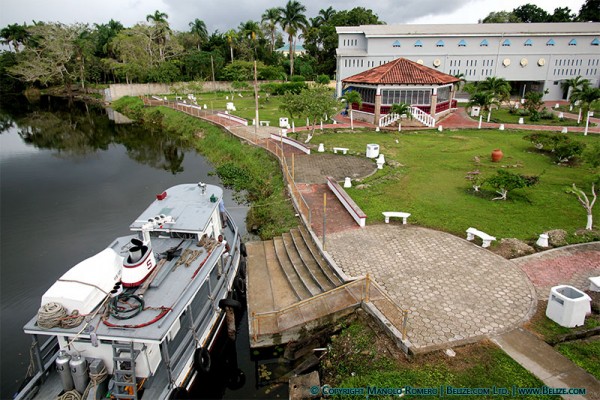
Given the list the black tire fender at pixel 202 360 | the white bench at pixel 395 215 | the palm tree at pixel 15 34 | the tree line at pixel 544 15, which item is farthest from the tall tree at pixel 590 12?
the palm tree at pixel 15 34

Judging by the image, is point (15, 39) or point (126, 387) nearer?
point (126, 387)

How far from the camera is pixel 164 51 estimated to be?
70.4 metres

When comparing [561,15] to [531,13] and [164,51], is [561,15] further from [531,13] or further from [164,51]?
[164,51]

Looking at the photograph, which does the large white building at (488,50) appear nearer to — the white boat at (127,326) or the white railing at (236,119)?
the white railing at (236,119)

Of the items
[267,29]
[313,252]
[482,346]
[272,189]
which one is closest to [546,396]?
[482,346]

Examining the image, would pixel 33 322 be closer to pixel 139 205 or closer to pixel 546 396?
pixel 546 396

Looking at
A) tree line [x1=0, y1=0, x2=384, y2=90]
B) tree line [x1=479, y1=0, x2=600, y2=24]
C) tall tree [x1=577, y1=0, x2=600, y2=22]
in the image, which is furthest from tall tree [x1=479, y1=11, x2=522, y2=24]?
tree line [x1=0, y1=0, x2=384, y2=90]

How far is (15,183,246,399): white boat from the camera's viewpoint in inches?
320

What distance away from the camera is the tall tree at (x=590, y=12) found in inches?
2655

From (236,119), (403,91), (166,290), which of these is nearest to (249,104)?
(236,119)

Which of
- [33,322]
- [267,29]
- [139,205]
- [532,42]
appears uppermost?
[267,29]

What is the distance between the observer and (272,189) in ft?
70.6

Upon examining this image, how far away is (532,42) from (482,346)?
50420mm

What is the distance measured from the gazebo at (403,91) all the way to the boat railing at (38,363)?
31.4 metres
